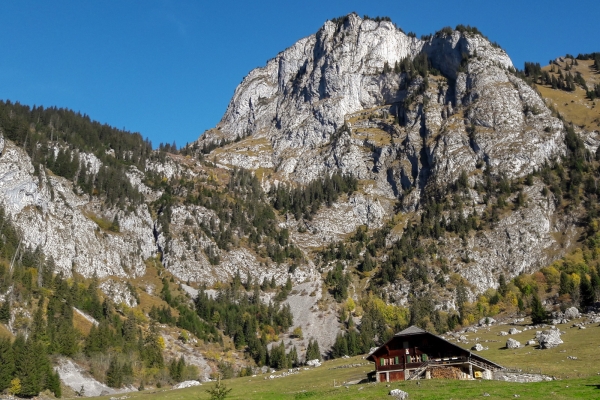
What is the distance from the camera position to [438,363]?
229 feet

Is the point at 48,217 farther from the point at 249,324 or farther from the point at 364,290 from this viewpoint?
the point at 364,290

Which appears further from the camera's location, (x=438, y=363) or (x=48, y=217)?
(x=48, y=217)

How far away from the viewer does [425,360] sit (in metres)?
72.1

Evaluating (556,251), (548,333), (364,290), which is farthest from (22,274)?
(556,251)

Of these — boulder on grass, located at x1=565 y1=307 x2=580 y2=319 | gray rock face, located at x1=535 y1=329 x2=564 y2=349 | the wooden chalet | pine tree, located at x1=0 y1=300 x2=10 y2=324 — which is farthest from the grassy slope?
pine tree, located at x1=0 y1=300 x2=10 y2=324

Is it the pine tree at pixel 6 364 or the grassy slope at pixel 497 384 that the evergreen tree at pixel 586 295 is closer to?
the grassy slope at pixel 497 384

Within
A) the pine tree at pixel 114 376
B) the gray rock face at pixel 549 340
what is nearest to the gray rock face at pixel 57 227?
the pine tree at pixel 114 376

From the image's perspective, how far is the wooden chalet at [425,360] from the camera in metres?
68.3

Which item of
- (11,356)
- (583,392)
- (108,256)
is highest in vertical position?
(108,256)

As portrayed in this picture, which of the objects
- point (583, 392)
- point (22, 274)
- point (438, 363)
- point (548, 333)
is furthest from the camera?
point (22, 274)

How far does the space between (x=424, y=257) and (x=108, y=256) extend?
115428 millimetres

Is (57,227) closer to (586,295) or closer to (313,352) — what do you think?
(313,352)

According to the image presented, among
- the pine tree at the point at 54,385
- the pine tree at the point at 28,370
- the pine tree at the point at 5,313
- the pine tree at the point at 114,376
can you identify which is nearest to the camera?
the pine tree at the point at 28,370

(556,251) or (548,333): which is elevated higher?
(556,251)
